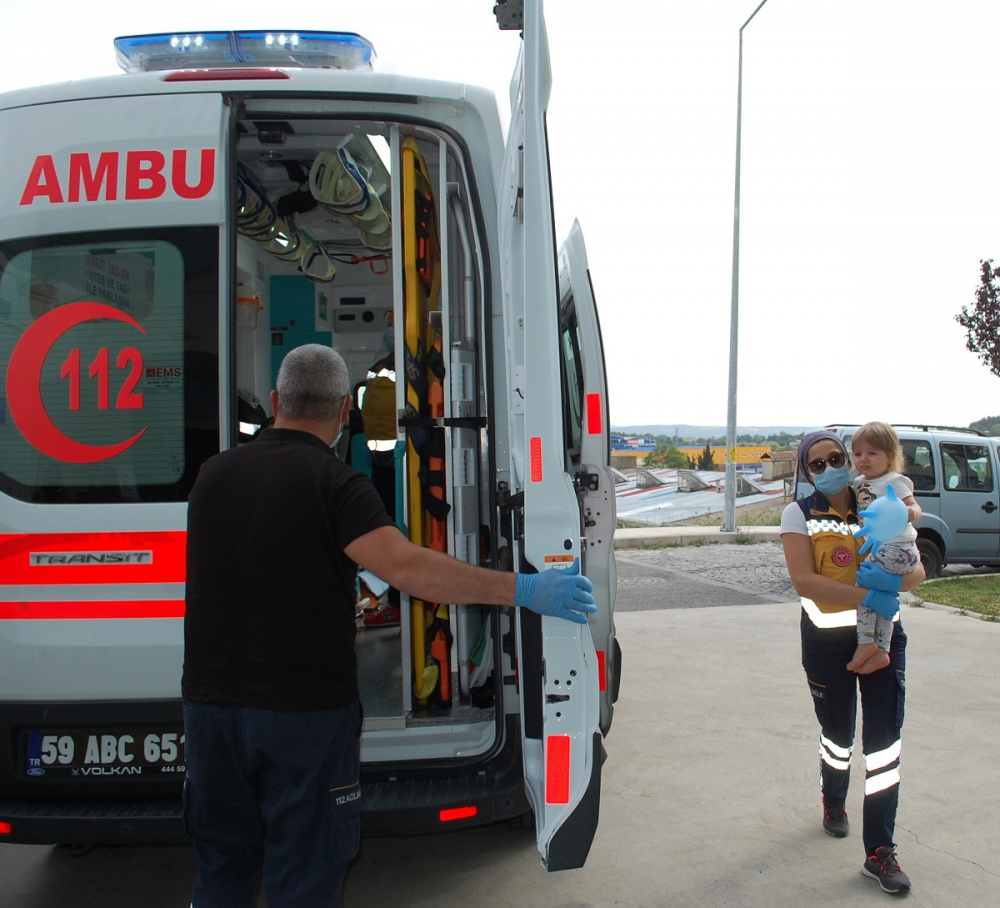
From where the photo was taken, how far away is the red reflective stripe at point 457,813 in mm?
2371

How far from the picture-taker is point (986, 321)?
46.4 feet

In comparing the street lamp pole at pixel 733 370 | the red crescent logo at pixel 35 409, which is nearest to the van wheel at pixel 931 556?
the street lamp pole at pixel 733 370

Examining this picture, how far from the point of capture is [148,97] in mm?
2510

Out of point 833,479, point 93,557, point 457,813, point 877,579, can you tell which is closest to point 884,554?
point 877,579

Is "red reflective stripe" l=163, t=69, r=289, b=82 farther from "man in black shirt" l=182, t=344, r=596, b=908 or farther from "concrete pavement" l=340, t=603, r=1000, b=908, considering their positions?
"concrete pavement" l=340, t=603, r=1000, b=908

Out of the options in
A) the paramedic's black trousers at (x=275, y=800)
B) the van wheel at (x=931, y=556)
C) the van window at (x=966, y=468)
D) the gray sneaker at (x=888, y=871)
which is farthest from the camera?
the van window at (x=966, y=468)

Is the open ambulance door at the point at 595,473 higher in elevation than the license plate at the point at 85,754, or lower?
higher

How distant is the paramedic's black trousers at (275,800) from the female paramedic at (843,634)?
1823mm

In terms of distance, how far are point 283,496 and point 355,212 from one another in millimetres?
2186

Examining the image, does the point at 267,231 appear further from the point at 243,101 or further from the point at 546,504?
the point at 546,504

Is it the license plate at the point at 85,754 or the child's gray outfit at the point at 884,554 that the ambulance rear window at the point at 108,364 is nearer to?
the license plate at the point at 85,754

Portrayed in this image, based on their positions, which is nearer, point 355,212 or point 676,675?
point 355,212

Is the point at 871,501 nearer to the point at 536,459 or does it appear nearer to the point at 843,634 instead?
the point at 843,634

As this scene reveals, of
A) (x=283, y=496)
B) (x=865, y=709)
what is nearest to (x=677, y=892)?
(x=865, y=709)
